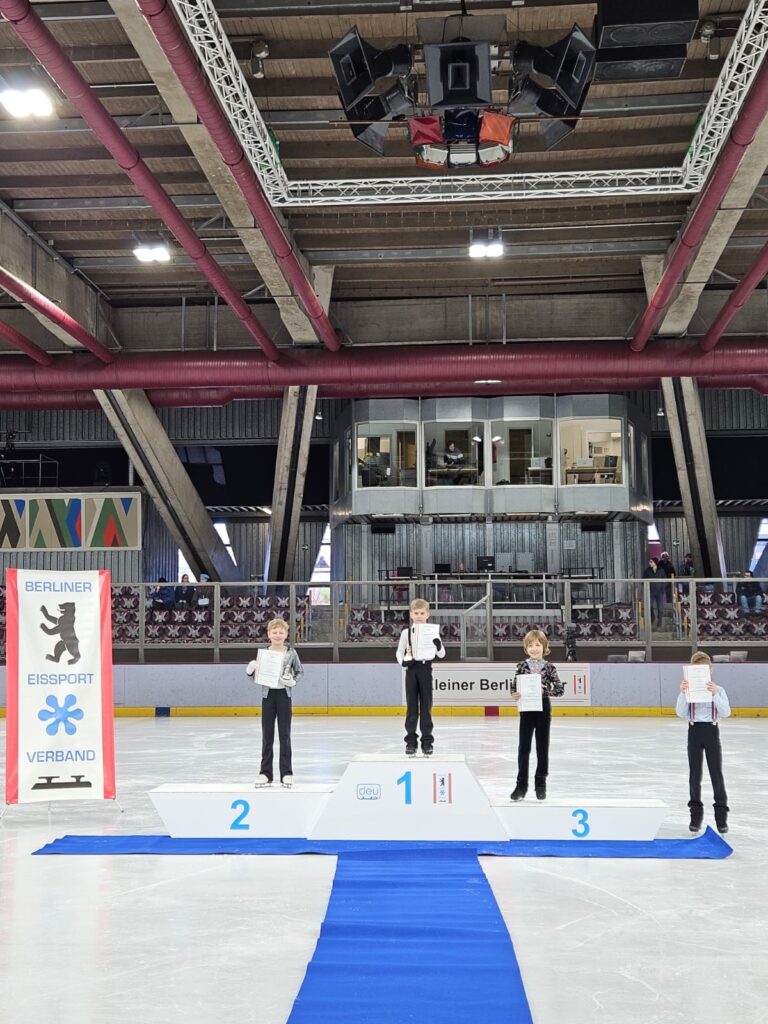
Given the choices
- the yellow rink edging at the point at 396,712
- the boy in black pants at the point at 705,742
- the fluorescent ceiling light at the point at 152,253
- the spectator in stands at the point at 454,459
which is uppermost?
the fluorescent ceiling light at the point at 152,253

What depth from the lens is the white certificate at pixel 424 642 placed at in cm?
859

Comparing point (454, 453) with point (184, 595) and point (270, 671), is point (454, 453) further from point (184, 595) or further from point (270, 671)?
point (270, 671)

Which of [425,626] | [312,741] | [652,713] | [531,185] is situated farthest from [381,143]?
[652,713]

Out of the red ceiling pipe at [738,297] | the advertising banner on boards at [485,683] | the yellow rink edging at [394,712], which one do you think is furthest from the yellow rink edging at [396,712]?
the red ceiling pipe at [738,297]

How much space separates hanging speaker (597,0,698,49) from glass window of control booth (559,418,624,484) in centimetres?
1583

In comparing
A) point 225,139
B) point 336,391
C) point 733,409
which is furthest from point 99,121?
point 733,409

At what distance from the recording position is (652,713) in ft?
59.1

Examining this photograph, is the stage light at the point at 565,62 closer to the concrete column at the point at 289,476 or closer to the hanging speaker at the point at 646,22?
the hanging speaker at the point at 646,22

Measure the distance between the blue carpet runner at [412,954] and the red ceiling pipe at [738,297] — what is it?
38.2ft

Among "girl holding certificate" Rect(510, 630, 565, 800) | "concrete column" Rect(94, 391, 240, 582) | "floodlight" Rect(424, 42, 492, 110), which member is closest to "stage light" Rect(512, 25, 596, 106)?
"floodlight" Rect(424, 42, 492, 110)

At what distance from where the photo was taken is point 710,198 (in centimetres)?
1313

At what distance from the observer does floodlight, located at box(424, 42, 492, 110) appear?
9938 mm

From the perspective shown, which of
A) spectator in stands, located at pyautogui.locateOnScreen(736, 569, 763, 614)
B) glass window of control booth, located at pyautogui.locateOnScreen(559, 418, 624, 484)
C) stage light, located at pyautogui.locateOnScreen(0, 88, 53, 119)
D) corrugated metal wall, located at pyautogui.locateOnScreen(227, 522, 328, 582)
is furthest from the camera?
corrugated metal wall, located at pyautogui.locateOnScreen(227, 522, 328, 582)

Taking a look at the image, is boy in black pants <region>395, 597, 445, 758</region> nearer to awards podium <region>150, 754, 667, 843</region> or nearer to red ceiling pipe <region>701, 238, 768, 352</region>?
awards podium <region>150, 754, 667, 843</region>
